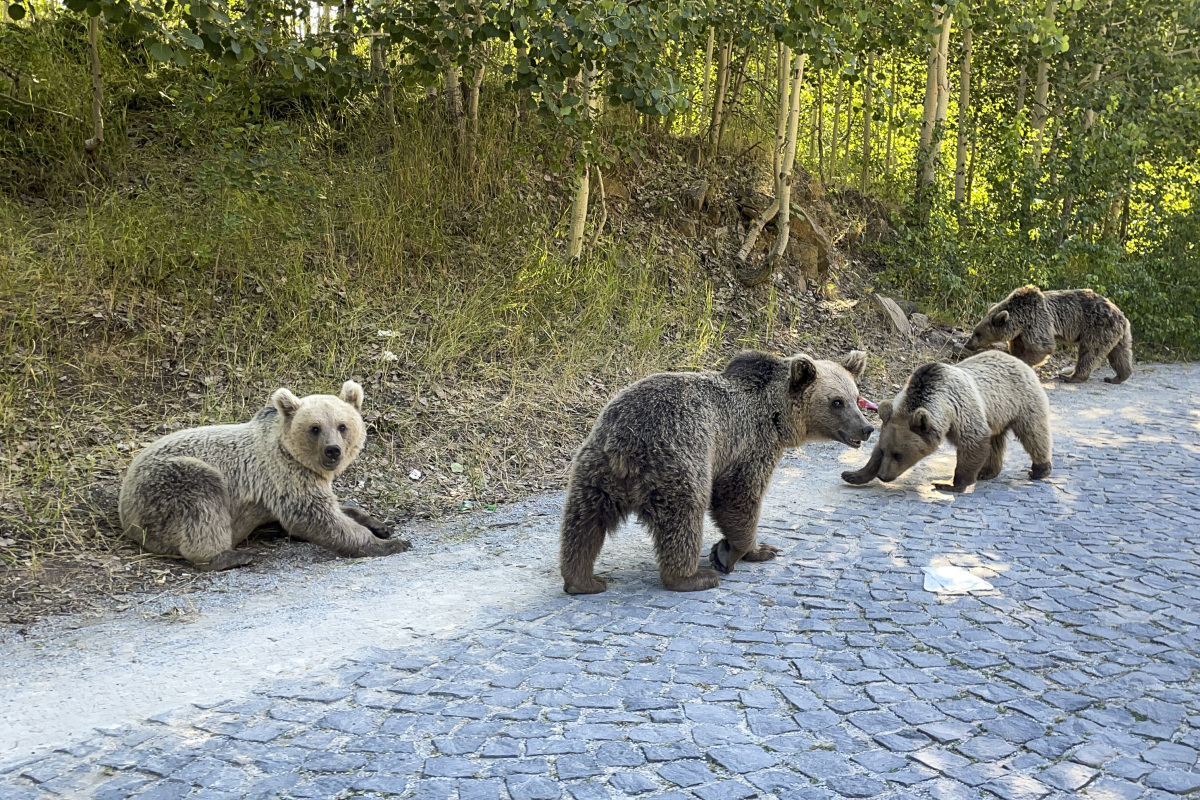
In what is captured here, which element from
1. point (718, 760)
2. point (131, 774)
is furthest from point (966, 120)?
point (131, 774)

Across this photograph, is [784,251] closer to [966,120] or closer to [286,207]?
[966,120]

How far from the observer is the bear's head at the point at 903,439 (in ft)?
25.4

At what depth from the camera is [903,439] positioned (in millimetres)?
7875

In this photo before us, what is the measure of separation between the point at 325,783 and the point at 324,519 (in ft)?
10.0

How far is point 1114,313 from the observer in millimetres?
12906

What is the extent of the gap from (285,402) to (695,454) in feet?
9.65

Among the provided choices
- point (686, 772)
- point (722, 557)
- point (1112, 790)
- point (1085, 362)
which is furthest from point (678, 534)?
point (1085, 362)

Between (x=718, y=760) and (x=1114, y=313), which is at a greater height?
(x=1114, y=313)

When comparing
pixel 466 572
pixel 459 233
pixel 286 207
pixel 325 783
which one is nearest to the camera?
pixel 325 783

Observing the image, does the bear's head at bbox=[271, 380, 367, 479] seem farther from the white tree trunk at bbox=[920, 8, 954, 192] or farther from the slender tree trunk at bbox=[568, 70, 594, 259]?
the white tree trunk at bbox=[920, 8, 954, 192]

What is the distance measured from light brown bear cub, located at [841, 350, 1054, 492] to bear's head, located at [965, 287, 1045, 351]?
4.09 metres

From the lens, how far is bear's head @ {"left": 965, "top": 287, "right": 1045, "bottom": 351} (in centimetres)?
1239

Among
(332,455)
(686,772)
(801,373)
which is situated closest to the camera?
(686,772)

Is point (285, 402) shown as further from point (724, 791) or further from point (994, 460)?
point (994, 460)
